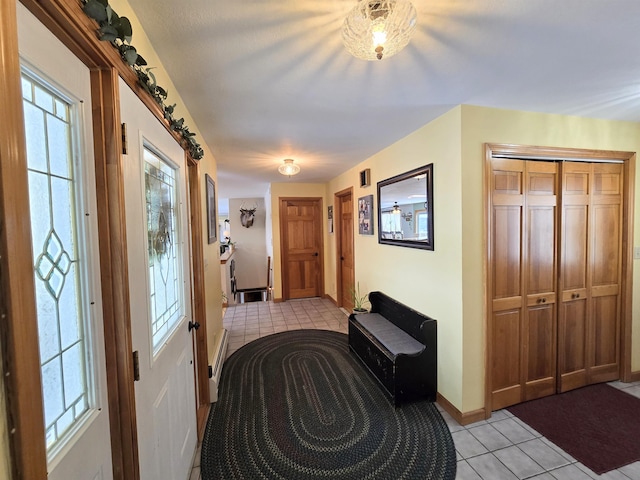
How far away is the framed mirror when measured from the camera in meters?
2.34

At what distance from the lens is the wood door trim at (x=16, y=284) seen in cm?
46

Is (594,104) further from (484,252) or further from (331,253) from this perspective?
(331,253)

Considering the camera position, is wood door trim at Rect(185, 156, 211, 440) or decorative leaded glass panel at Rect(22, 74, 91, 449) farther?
wood door trim at Rect(185, 156, 211, 440)

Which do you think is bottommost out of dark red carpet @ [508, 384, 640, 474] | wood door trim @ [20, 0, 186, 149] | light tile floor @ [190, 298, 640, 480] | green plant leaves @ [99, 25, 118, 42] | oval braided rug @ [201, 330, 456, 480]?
light tile floor @ [190, 298, 640, 480]

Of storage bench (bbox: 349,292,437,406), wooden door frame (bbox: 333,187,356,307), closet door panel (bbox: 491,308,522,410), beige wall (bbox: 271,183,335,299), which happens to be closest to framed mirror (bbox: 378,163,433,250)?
storage bench (bbox: 349,292,437,406)

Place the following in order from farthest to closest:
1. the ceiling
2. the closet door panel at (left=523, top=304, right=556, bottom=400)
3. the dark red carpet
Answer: the closet door panel at (left=523, top=304, right=556, bottom=400) → the dark red carpet → the ceiling

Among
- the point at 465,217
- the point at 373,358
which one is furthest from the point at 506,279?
the point at 373,358

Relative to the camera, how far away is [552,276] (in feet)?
7.42

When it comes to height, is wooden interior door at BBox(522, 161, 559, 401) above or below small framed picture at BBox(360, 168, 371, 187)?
below

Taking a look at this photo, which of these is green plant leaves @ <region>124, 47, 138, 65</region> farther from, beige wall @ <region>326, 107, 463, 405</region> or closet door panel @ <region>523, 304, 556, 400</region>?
closet door panel @ <region>523, 304, 556, 400</region>

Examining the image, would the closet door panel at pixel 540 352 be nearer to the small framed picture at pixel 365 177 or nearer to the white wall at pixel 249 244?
the small framed picture at pixel 365 177

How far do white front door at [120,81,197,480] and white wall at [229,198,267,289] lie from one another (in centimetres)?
606

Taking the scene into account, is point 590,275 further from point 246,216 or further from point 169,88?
point 246,216

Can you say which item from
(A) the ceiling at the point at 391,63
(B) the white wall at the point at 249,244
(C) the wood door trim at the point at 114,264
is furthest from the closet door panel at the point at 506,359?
(B) the white wall at the point at 249,244
